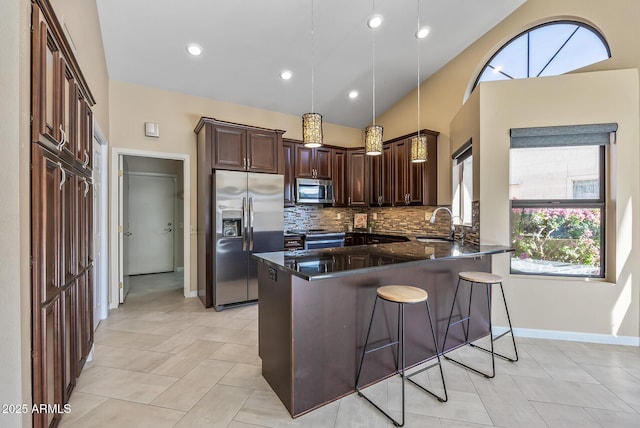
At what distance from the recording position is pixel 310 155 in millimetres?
4945

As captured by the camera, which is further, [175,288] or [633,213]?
[175,288]

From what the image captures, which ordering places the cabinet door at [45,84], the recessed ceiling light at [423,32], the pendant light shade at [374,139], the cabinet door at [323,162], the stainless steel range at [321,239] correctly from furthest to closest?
the cabinet door at [323,162], the stainless steel range at [321,239], the recessed ceiling light at [423,32], the pendant light shade at [374,139], the cabinet door at [45,84]

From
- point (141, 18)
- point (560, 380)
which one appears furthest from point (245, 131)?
point (560, 380)

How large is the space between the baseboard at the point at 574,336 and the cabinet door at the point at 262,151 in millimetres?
3427

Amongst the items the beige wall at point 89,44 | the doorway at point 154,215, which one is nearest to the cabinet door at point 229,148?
the beige wall at point 89,44

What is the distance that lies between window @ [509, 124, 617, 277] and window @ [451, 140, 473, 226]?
634 mm

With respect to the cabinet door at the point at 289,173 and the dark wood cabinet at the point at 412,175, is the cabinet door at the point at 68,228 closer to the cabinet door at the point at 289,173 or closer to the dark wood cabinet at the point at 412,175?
the cabinet door at the point at 289,173

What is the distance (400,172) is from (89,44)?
4198mm

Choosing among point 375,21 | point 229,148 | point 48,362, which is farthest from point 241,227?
point 375,21

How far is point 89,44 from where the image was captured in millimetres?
2609

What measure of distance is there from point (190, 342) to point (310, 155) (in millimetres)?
3361
